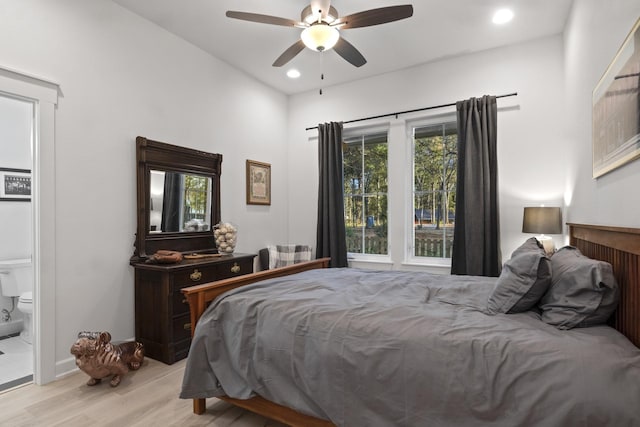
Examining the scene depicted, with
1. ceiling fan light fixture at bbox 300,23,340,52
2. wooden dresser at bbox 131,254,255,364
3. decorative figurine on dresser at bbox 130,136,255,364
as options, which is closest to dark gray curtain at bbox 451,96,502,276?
ceiling fan light fixture at bbox 300,23,340,52

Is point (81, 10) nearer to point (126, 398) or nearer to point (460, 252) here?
point (126, 398)

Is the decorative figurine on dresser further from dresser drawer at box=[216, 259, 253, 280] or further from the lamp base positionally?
the lamp base

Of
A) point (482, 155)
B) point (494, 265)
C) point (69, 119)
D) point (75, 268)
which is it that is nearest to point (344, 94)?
point (482, 155)

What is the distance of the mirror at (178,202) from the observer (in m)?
3.21

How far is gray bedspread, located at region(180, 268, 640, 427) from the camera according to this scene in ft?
3.80

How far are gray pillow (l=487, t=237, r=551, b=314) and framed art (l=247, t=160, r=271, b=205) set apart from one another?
3.21 m

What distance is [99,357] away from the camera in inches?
92.5

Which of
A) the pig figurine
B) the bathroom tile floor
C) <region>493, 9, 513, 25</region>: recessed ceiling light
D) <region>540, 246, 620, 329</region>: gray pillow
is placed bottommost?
the bathroom tile floor

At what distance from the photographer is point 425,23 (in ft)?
10.5

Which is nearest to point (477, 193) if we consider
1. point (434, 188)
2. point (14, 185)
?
point (434, 188)

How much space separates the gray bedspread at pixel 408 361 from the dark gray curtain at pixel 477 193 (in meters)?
1.46

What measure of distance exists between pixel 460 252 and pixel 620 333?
2.28 meters

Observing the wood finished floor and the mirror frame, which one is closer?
the wood finished floor

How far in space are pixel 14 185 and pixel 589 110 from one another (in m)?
5.37
